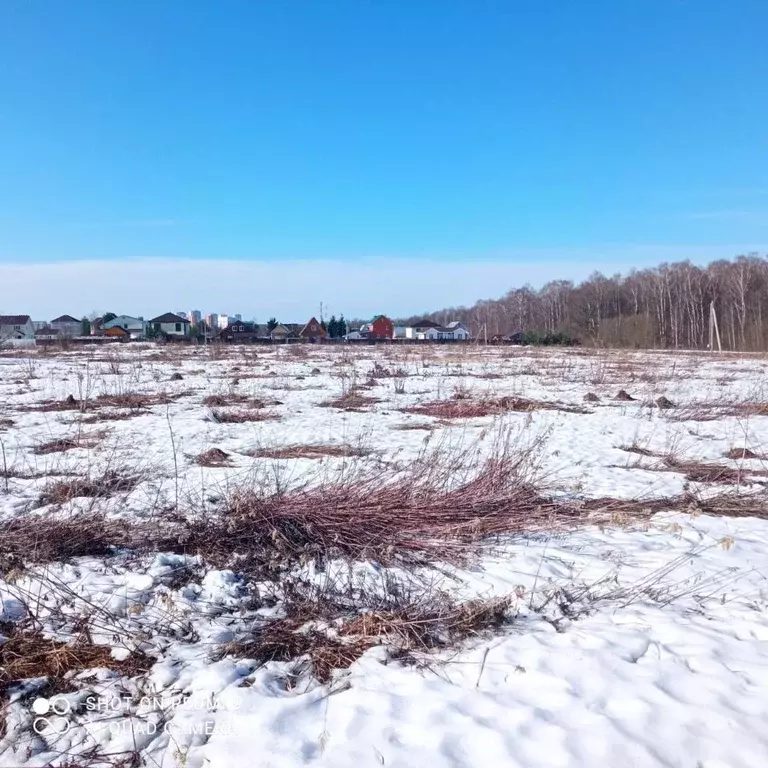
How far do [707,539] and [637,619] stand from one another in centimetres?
158

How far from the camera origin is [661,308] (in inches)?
2244

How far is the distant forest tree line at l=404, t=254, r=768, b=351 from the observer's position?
46.7m

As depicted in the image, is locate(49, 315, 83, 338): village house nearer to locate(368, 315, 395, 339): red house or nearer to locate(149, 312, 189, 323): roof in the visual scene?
locate(149, 312, 189, 323): roof

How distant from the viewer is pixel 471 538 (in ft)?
13.4

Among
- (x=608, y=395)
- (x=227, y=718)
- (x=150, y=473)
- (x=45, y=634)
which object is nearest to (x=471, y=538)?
(x=227, y=718)

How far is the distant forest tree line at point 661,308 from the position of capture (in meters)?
46.7

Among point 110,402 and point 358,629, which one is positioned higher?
point 110,402

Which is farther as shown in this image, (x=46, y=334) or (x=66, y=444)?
(x=46, y=334)

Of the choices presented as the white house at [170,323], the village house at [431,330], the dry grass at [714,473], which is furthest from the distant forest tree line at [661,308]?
the white house at [170,323]

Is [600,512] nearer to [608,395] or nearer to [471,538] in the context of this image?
[471,538]

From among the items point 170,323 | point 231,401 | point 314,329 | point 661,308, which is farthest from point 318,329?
point 231,401

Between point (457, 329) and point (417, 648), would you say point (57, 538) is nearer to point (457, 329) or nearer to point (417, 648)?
point (417, 648)

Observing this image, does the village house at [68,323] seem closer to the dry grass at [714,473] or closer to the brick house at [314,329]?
the brick house at [314,329]

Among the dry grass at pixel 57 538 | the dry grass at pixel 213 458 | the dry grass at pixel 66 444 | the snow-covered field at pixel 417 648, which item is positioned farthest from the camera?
the dry grass at pixel 66 444
